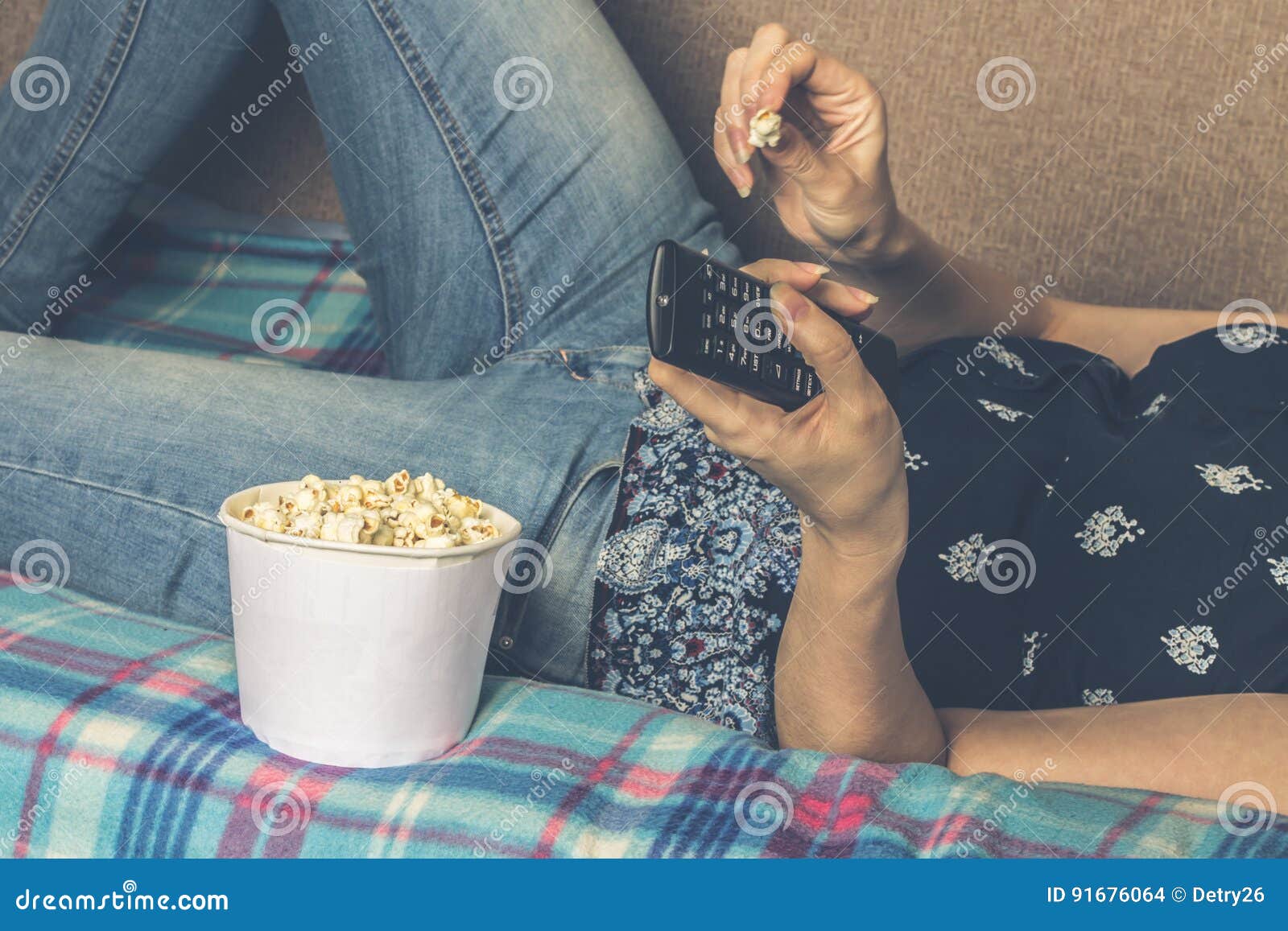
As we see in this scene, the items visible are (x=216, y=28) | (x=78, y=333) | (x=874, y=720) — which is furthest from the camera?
(x=78, y=333)

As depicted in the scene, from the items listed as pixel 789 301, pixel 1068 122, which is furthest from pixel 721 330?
pixel 1068 122

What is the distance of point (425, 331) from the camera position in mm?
880

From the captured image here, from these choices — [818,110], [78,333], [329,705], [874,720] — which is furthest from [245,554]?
[78,333]

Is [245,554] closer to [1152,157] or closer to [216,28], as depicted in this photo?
[216,28]

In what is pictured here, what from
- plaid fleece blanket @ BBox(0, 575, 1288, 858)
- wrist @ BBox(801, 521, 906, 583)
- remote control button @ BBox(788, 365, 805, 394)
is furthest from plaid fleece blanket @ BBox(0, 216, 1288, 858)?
remote control button @ BBox(788, 365, 805, 394)

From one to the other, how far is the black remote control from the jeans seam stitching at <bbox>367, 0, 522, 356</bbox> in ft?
1.18

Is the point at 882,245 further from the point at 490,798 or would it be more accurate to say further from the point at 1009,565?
the point at 490,798

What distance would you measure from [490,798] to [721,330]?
10.3 inches

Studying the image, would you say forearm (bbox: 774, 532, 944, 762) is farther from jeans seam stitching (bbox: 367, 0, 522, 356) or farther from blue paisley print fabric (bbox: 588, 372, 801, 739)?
jeans seam stitching (bbox: 367, 0, 522, 356)

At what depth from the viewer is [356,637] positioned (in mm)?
521

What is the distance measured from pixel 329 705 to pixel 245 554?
0.09 m

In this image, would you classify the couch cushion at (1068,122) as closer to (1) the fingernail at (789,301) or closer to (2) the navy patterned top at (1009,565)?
(2) the navy patterned top at (1009,565)

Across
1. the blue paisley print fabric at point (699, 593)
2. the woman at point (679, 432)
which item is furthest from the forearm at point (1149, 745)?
the blue paisley print fabric at point (699, 593)

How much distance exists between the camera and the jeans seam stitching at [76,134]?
82cm
